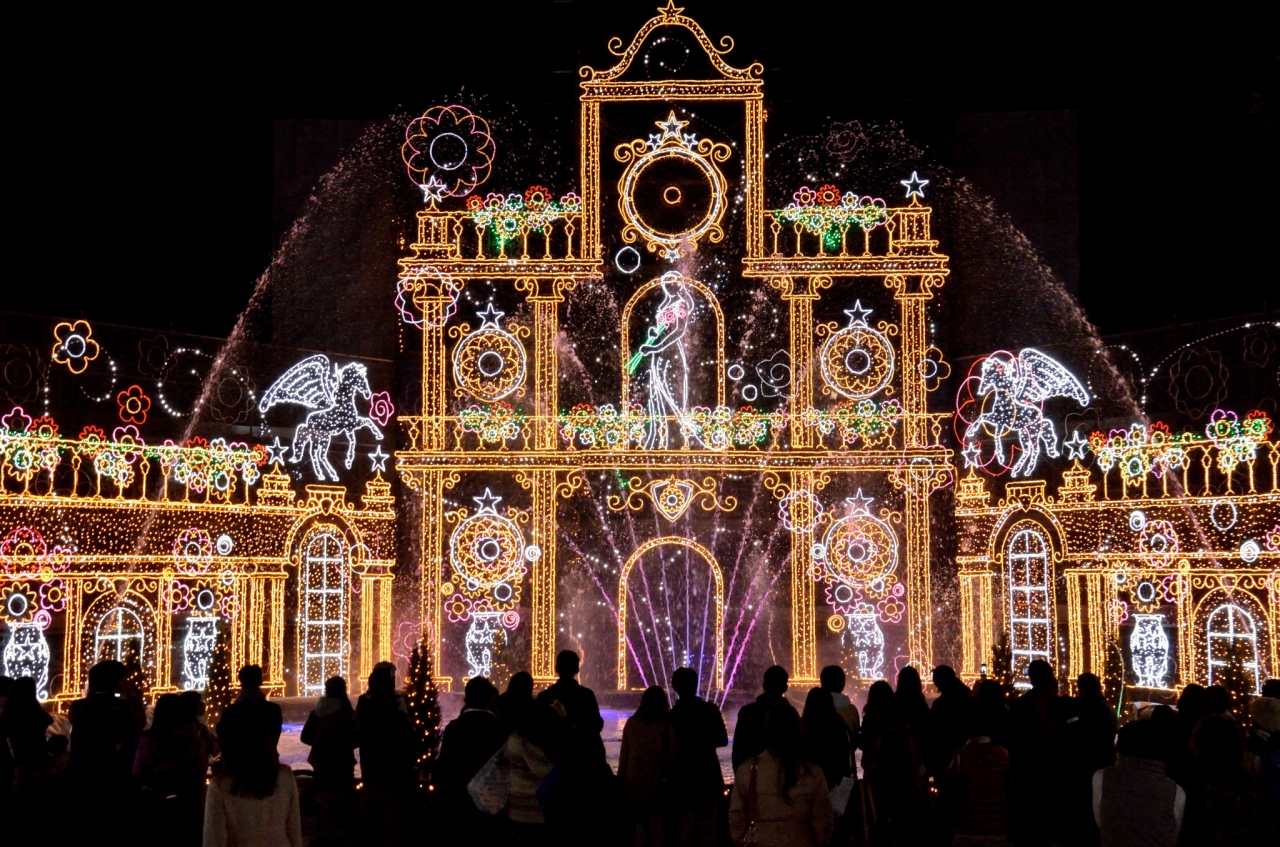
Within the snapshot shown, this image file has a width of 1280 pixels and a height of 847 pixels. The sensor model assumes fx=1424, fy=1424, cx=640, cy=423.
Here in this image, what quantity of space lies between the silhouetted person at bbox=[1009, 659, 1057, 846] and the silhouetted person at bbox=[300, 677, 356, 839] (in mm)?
3956

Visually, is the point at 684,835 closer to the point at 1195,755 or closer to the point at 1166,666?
the point at 1195,755

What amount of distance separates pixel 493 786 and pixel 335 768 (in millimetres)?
2598

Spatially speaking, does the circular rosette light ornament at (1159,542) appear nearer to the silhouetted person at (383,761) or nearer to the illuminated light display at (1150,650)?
the illuminated light display at (1150,650)

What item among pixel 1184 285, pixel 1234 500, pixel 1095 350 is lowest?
pixel 1234 500

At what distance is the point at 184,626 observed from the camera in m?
19.0

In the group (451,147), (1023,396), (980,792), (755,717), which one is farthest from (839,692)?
(451,147)

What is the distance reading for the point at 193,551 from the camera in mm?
18953

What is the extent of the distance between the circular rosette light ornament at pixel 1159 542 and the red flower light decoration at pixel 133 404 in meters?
13.4

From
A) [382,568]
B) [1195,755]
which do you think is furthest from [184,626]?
[1195,755]

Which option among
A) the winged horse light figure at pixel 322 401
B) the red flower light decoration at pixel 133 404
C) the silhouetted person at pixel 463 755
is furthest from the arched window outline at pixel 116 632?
the silhouetted person at pixel 463 755

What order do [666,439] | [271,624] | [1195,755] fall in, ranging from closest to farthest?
[1195,755]
[271,624]
[666,439]

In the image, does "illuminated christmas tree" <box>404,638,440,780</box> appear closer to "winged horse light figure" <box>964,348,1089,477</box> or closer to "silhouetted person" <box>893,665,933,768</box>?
"silhouetted person" <box>893,665,933,768</box>

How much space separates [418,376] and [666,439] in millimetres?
4093

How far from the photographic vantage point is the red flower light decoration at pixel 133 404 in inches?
758
